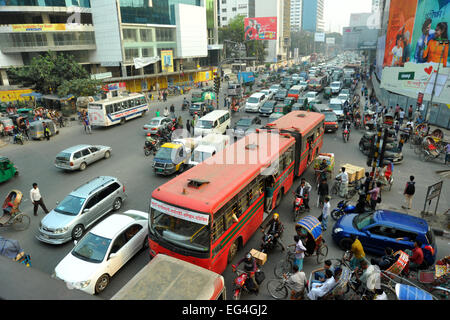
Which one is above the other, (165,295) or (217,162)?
(217,162)

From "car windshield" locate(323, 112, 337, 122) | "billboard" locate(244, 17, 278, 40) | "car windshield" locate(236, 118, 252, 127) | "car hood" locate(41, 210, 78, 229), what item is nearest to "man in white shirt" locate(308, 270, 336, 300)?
"car hood" locate(41, 210, 78, 229)

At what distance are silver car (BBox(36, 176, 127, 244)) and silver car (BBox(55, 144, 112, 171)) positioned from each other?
532 centimetres

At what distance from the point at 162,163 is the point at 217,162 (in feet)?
20.8

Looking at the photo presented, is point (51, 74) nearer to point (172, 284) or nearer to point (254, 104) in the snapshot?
point (254, 104)

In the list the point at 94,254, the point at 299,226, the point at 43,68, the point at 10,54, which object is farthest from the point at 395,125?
the point at 10,54

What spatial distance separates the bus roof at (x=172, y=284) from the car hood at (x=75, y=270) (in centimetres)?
287

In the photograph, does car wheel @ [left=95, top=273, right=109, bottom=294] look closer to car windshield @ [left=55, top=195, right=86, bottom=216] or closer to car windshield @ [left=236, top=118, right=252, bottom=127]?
car windshield @ [left=55, top=195, right=86, bottom=216]

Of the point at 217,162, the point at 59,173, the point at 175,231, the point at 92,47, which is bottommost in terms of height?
the point at 59,173

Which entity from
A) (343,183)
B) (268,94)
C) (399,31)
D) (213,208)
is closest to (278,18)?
(399,31)

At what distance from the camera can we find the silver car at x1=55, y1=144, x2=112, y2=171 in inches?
661

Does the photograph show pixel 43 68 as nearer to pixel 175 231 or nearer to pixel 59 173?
pixel 59 173

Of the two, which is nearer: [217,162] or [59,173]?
[217,162]

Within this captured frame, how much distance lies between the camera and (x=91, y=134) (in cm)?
2617

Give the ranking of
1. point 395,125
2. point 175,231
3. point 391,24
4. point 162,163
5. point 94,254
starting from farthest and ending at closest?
point 391,24
point 395,125
point 162,163
point 94,254
point 175,231
